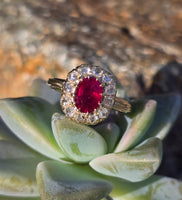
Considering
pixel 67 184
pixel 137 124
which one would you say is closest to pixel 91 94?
pixel 137 124

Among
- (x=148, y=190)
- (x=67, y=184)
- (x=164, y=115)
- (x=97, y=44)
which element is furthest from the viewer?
(x=97, y=44)

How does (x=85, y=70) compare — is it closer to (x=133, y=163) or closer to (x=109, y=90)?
(x=109, y=90)

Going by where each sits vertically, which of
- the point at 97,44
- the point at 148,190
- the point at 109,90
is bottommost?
the point at 148,190

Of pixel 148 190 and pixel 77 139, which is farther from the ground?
pixel 77 139

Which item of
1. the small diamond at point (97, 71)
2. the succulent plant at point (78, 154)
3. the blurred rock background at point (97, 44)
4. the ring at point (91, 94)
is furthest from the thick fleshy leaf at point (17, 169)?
the blurred rock background at point (97, 44)

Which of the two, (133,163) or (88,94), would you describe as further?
(88,94)

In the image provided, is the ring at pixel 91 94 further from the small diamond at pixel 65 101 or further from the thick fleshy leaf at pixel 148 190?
the thick fleshy leaf at pixel 148 190
